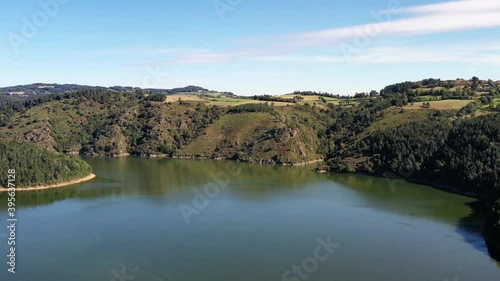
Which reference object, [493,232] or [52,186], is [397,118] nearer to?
[493,232]

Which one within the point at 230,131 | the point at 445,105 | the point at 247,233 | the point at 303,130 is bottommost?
the point at 247,233

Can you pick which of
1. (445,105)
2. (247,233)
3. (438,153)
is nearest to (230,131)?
(445,105)

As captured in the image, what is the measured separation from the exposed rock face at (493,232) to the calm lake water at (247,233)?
1.18 meters

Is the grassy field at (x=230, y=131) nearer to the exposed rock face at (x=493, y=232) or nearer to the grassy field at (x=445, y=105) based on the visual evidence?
the grassy field at (x=445, y=105)

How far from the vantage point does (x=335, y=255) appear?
5353 cm

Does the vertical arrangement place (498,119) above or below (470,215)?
above

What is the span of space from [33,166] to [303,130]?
83393 mm

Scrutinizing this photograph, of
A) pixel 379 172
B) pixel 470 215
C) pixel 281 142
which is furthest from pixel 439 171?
pixel 281 142

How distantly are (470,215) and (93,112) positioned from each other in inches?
5915

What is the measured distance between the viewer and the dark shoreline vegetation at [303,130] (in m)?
100

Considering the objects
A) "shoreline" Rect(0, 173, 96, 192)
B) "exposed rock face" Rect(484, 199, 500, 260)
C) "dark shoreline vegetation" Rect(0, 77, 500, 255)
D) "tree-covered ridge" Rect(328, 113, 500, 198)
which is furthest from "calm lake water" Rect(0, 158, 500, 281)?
"dark shoreline vegetation" Rect(0, 77, 500, 255)

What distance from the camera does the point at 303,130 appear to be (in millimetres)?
149625

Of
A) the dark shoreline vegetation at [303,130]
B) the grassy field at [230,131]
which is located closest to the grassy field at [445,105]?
the dark shoreline vegetation at [303,130]

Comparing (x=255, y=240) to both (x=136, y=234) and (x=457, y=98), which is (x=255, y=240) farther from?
(x=457, y=98)
